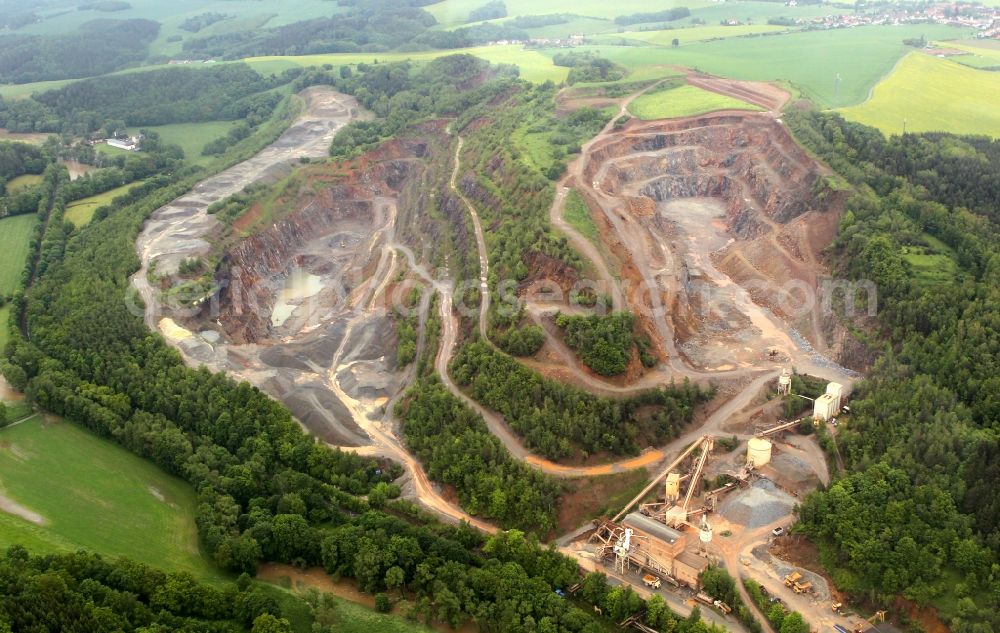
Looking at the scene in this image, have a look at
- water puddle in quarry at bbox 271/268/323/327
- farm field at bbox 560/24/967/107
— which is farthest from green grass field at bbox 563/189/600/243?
farm field at bbox 560/24/967/107

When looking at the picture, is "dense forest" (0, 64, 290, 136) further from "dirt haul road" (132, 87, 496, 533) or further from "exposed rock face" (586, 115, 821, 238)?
"exposed rock face" (586, 115, 821, 238)

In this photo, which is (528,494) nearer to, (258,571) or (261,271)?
(258,571)

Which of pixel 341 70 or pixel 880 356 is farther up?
pixel 341 70

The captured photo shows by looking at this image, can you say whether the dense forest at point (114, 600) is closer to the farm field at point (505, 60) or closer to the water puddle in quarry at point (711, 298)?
the water puddle in quarry at point (711, 298)

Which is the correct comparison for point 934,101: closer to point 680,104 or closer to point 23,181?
point 680,104

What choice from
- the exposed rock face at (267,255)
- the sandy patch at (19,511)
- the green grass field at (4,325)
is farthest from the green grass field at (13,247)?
the sandy patch at (19,511)

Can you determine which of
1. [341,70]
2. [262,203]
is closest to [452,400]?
[262,203]
